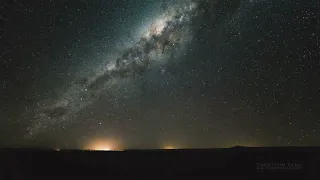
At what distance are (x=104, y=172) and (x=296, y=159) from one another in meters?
4.16

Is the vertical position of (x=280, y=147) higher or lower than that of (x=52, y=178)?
higher

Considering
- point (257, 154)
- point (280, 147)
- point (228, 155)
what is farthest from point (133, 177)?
point (280, 147)

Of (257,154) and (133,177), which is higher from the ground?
(257,154)

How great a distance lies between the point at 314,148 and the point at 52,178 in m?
5.69

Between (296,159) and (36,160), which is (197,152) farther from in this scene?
(36,160)

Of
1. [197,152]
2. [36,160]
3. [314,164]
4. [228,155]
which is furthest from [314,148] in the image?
[36,160]

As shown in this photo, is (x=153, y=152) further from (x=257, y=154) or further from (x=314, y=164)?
(x=314, y=164)

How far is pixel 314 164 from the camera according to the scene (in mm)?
6301

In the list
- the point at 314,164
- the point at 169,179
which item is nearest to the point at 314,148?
the point at 314,164

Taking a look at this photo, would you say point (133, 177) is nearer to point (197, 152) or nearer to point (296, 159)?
point (197, 152)

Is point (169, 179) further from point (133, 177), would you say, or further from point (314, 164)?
point (314, 164)

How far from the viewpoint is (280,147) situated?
252 inches

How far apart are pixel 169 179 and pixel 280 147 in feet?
8.24

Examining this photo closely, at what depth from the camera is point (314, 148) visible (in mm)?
6320
